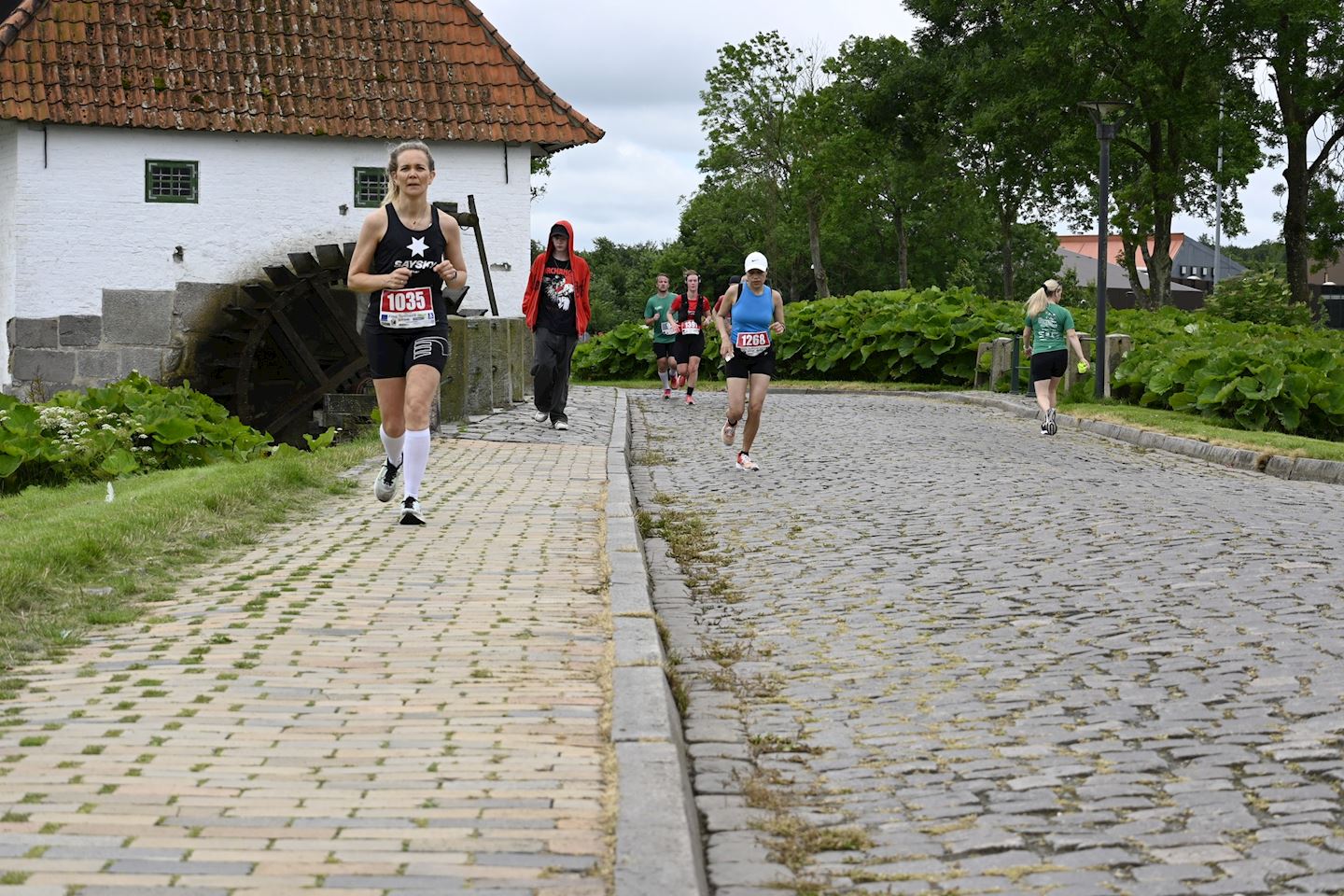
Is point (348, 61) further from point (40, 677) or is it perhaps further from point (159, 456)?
point (40, 677)

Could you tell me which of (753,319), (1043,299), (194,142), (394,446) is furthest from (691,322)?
(394,446)

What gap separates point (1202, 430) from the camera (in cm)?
1806

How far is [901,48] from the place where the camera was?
4916 cm

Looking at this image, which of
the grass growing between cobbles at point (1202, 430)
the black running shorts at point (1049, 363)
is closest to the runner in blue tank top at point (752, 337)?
the grass growing between cobbles at point (1202, 430)

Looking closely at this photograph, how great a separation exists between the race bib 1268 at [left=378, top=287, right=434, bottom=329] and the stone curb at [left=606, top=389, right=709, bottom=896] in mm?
2644

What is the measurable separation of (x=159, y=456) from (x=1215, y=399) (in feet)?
40.4

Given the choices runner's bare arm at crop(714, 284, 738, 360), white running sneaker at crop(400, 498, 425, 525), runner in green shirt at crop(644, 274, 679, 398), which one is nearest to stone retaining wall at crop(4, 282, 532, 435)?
runner in green shirt at crop(644, 274, 679, 398)

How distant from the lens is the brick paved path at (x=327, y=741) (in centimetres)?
355

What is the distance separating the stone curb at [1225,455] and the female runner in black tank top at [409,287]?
8728 mm

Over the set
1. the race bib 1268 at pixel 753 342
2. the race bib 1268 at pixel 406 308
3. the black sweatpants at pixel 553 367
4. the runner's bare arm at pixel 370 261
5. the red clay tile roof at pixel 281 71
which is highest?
the red clay tile roof at pixel 281 71

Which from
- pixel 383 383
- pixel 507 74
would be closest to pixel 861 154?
pixel 507 74

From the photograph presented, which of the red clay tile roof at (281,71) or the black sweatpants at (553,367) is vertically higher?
the red clay tile roof at (281,71)

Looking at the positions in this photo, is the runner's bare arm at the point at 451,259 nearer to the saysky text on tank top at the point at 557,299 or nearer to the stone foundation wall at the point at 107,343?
the saysky text on tank top at the point at 557,299

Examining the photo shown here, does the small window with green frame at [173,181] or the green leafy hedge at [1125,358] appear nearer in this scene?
the green leafy hedge at [1125,358]
